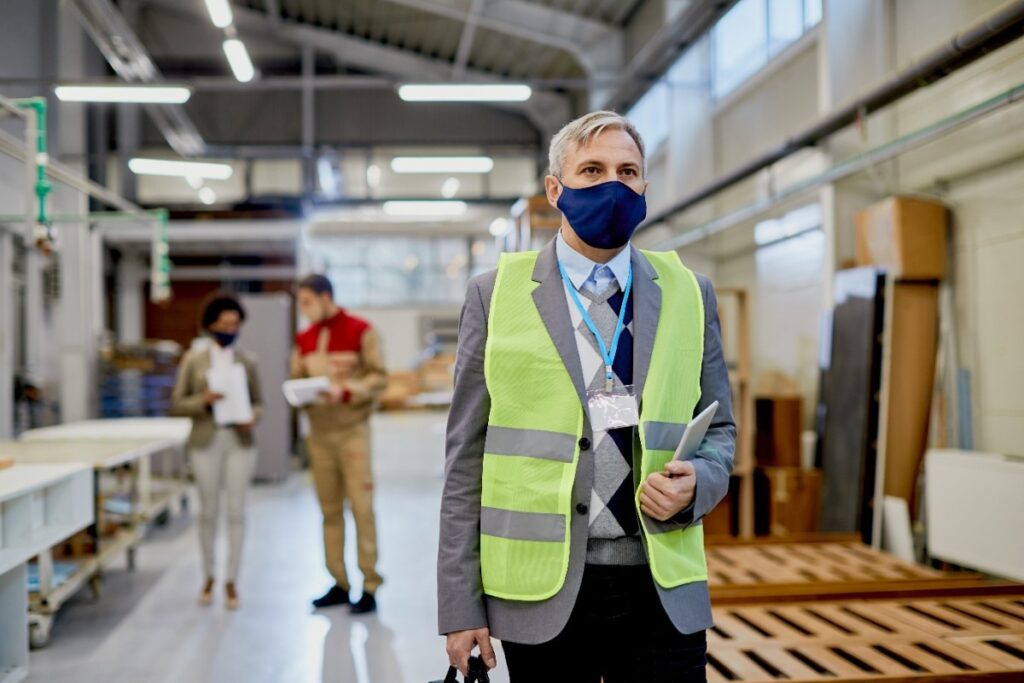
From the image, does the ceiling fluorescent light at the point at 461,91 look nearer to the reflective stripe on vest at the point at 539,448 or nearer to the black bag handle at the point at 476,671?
the reflective stripe on vest at the point at 539,448

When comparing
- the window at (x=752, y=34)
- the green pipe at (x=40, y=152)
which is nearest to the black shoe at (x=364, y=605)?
the green pipe at (x=40, y=152)

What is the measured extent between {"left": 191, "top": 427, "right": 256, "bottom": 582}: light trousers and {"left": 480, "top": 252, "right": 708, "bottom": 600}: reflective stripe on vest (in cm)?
373

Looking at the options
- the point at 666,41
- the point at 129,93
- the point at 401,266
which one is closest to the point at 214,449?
the point at 129,93

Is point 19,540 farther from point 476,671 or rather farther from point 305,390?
point 476,671

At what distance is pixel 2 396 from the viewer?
8984 millimetres

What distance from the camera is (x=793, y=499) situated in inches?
228

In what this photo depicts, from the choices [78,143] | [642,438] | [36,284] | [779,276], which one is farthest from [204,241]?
[642,438]

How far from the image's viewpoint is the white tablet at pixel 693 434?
4.82 ft

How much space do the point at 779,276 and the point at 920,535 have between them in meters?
3.08

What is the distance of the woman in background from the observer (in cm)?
483

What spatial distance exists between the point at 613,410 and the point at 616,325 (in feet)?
0.58

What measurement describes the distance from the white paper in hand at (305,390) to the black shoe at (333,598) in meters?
1.12

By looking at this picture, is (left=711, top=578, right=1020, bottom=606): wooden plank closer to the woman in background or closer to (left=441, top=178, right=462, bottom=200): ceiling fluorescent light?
the woman in background

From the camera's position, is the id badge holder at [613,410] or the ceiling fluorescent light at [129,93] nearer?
the id badge holder at [613,410]
